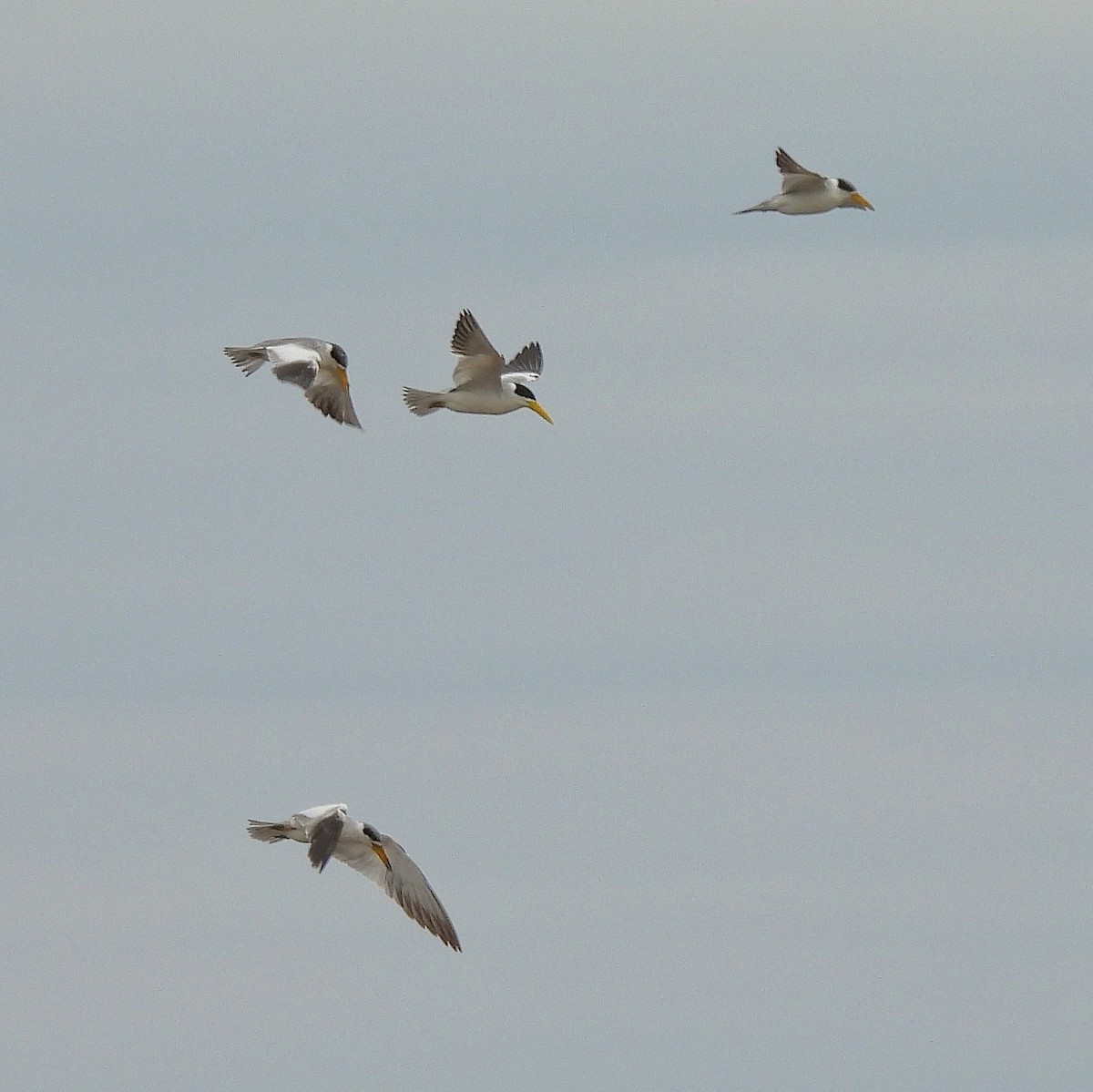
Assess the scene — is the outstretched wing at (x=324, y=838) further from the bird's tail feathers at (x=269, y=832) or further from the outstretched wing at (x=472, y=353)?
the outstretched wing at (x=472, y=353)

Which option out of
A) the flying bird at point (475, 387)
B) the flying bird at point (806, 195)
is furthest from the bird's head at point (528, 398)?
the flying bird at point (806, 195)

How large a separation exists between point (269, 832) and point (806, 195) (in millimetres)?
18572

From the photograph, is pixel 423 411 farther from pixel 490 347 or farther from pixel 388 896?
pixel 388 896

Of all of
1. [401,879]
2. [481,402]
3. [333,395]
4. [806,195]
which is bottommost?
[401,879]

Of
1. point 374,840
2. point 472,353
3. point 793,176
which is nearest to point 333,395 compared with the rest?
point 472,353

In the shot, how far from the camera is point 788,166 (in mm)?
56094

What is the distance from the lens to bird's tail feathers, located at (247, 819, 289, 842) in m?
46.5

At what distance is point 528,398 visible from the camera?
50.8 meters

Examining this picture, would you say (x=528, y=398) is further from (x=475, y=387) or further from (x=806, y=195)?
(x=806, y=195)

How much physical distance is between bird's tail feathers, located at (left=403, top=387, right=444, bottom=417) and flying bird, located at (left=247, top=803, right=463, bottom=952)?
7.83 meters

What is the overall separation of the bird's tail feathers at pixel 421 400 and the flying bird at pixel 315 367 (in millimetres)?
3078

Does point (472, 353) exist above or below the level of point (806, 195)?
below

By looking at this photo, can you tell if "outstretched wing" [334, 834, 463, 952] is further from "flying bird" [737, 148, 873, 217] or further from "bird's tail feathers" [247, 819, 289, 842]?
"flying bird" [737, 148, 873, 217]

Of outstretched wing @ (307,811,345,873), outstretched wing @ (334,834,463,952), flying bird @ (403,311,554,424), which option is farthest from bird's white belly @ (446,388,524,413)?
outstretched wing @ (307,811,345,873)
